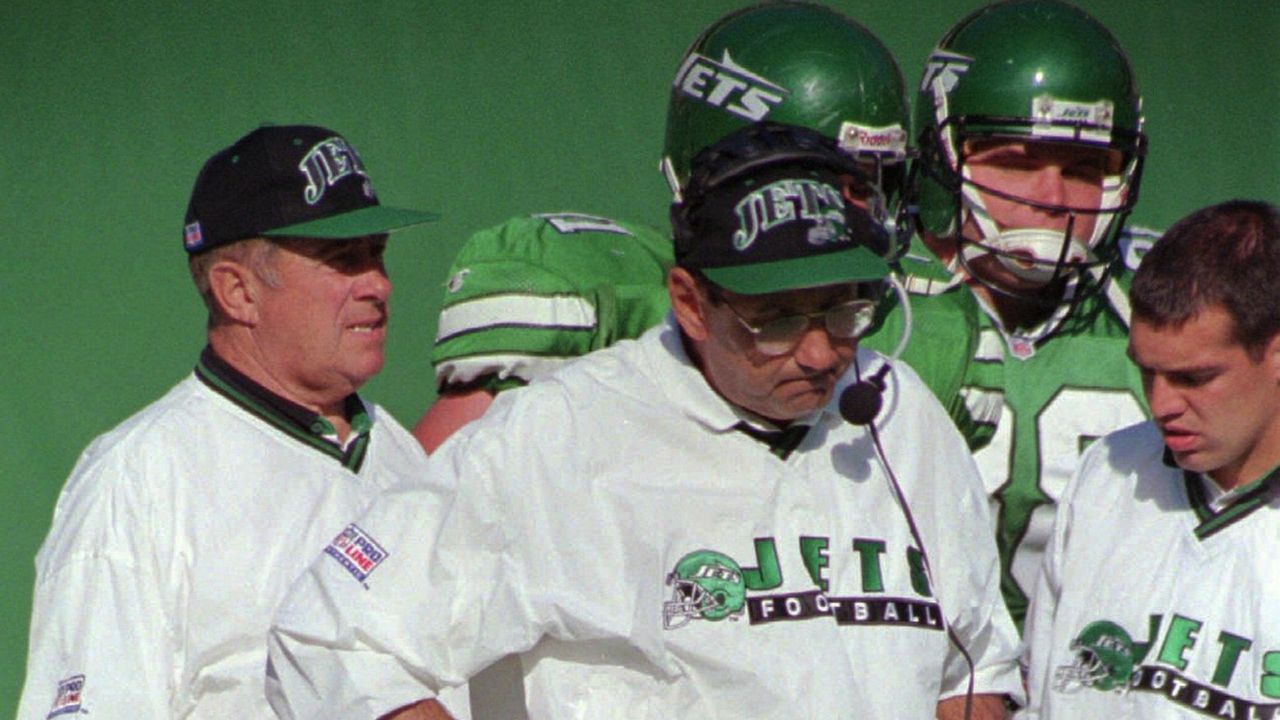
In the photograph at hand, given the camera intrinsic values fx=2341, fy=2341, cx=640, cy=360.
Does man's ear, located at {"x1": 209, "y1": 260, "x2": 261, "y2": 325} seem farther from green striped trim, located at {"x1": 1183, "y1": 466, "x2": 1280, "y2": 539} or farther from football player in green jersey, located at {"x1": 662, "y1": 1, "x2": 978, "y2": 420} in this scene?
green striped trim, located at {"x1": 1183, "y1": 466, "x2": 1280, "y2": 539}

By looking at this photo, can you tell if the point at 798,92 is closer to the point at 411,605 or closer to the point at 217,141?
the point at 411,605

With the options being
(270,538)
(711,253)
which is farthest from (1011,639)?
(270,538)

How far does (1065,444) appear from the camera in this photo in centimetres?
412

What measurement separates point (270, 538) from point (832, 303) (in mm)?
941

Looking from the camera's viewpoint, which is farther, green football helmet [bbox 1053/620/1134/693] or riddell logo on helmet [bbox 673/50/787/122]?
riddell logo on helmet [bbox 673/50/787/122]

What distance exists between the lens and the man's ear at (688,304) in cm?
308

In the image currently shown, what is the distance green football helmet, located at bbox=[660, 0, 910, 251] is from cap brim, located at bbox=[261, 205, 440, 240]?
53 cm

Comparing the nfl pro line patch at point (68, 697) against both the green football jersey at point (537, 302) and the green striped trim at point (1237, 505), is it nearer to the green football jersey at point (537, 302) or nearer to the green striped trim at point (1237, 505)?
the green football jersey at point (537, 302)

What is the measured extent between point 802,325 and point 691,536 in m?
0.31

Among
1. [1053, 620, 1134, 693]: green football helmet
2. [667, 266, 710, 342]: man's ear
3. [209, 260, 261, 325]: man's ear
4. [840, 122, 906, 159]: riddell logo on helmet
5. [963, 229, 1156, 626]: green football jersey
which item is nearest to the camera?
[667, 266, 710, 342]: man's ear

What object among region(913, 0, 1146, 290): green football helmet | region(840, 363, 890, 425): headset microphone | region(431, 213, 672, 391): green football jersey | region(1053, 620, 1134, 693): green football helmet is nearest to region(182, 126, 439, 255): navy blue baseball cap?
region(431, 213, 672, 391): green football jersey

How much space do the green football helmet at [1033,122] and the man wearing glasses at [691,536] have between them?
1.09 meters

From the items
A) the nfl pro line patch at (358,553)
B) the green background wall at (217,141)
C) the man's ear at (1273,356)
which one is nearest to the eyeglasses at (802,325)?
the nfl pro line patch at (358,553)

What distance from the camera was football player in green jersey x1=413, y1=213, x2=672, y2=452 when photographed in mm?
4016
